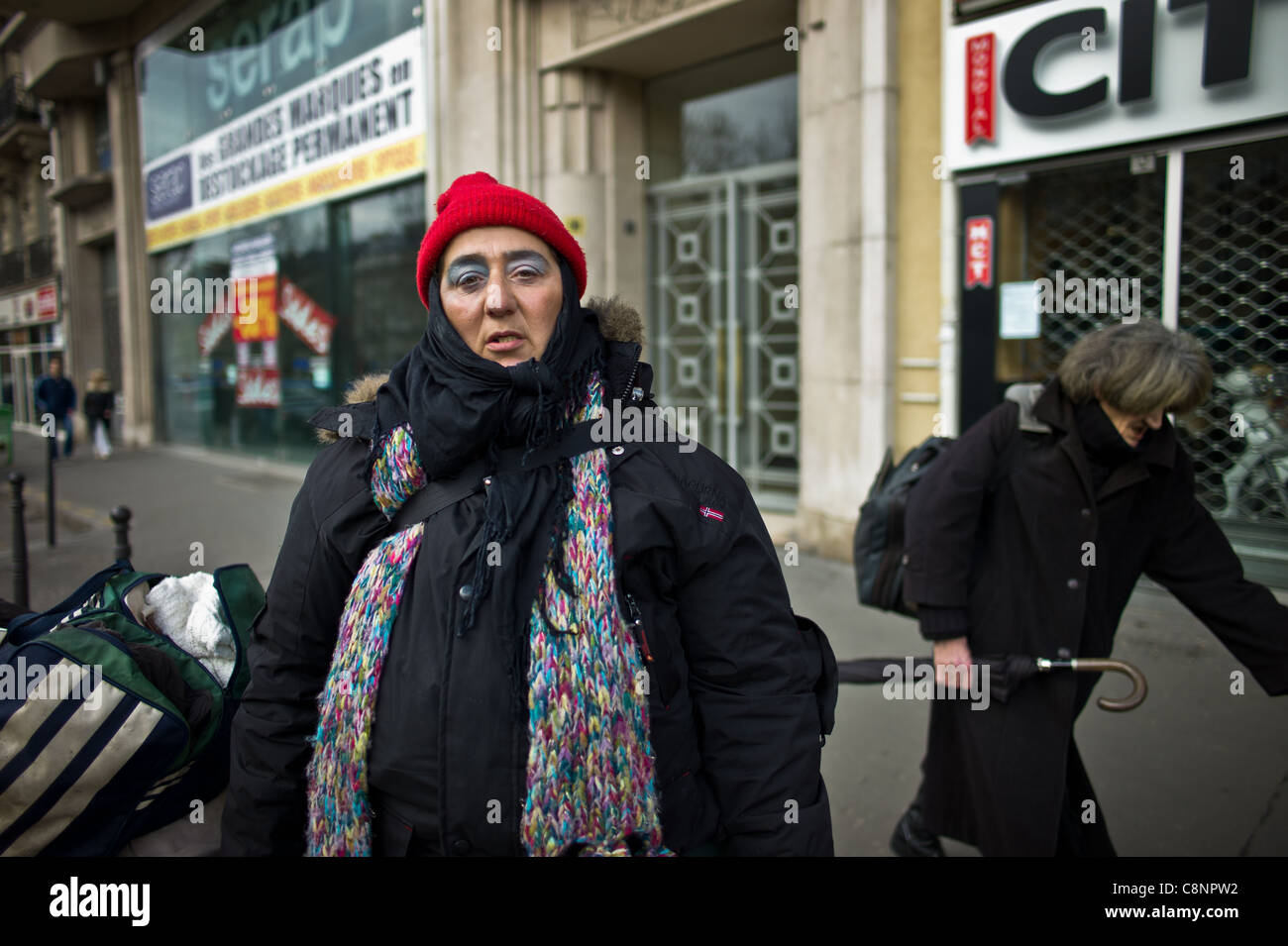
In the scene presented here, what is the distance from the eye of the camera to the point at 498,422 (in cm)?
163

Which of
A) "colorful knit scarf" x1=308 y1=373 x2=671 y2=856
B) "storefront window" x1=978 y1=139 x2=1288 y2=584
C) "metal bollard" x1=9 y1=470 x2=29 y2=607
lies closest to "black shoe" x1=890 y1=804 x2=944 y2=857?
"colorful knit scarf" x1=308 y1=373 x2=671 y2=856

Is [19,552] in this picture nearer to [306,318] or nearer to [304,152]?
[306,318]

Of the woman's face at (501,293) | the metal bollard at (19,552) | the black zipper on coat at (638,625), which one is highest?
the woman's face at (501,293)

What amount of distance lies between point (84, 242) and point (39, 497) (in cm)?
1183

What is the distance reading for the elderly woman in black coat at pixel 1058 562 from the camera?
2611 millimetres

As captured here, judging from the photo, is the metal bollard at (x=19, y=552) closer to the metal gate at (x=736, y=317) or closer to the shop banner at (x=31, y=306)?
the metal gate at (x=736, y=317)

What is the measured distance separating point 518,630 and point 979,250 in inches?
218

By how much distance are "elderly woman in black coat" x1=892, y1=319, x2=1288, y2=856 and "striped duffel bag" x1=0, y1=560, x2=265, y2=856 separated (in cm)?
205

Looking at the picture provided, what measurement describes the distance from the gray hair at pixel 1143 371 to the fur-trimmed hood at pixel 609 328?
1493 millimetres

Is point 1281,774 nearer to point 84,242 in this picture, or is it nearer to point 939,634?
point 939,634

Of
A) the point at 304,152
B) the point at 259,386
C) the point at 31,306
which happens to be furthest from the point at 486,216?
the point at 31,306

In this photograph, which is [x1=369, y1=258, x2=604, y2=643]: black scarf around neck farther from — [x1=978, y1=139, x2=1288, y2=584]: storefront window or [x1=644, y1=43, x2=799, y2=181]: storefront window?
[x1=644, y1=43, x2=799, y2=181]: storefront window

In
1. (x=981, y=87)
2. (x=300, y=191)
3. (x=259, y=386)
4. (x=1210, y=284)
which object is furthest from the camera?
(x=259, y=386)

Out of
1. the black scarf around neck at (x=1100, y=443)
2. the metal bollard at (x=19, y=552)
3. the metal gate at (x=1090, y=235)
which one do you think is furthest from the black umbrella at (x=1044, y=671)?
the metal bollard at (x=19, y=552)
